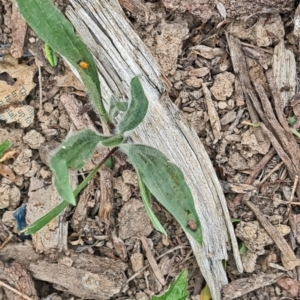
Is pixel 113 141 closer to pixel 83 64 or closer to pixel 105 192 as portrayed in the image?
pixel 83 64

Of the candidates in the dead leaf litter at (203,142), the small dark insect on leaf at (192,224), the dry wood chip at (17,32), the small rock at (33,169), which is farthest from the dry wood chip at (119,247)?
the dry wood chip at (17,32)

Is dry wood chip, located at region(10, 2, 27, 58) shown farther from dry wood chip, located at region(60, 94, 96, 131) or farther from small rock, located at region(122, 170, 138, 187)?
small rock, located at region(122, 170, 138, 187)

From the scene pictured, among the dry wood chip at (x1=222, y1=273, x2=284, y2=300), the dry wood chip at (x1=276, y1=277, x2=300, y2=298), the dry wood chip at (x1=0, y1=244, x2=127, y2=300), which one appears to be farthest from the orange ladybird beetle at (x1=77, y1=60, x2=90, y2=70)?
the dry wood chip at (x1=276, y1=277, x2=300, y2=298)

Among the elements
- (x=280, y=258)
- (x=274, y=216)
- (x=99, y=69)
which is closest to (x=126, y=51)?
(x=99, y=69)

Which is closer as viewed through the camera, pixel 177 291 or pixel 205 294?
pixel 177 291

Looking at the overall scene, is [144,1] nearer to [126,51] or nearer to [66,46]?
[126,51]

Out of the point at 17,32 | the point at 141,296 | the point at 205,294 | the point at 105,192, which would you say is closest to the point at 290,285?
the point at 205,294
